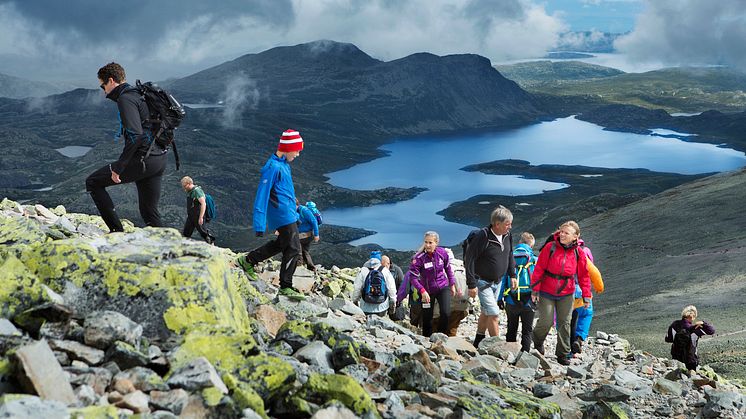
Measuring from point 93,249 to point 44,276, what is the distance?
57 cm

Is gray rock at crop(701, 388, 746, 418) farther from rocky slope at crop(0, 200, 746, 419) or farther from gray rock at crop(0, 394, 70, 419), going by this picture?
gray rock at crop(0, 394, 70, 419)

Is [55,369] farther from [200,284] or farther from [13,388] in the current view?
[200,284]

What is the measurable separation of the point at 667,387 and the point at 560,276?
252 centimetres

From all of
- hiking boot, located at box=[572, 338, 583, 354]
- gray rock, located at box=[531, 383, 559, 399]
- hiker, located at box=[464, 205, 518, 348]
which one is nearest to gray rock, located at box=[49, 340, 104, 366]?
gray rock, located at box=[531, 383, 559, 399]

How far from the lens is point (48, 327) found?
6137mm

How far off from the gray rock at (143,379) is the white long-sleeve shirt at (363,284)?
27.8ft

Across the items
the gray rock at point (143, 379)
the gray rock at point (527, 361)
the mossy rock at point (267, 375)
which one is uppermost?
the gray rock at point (143, 379)

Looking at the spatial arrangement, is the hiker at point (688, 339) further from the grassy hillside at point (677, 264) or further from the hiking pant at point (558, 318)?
the grassy hillside at point (677, 264)

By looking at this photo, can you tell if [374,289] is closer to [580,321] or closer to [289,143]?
[289,143]

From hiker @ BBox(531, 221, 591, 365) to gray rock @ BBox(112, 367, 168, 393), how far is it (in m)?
8.00

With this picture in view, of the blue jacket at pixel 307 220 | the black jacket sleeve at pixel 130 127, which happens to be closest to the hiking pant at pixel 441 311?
the blue jacket at pixel 307 220

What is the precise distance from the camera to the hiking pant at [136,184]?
1081 cm

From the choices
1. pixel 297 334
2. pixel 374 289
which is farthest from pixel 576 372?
pixel 297 334

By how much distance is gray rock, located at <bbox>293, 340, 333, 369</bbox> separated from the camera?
7.38 meters
